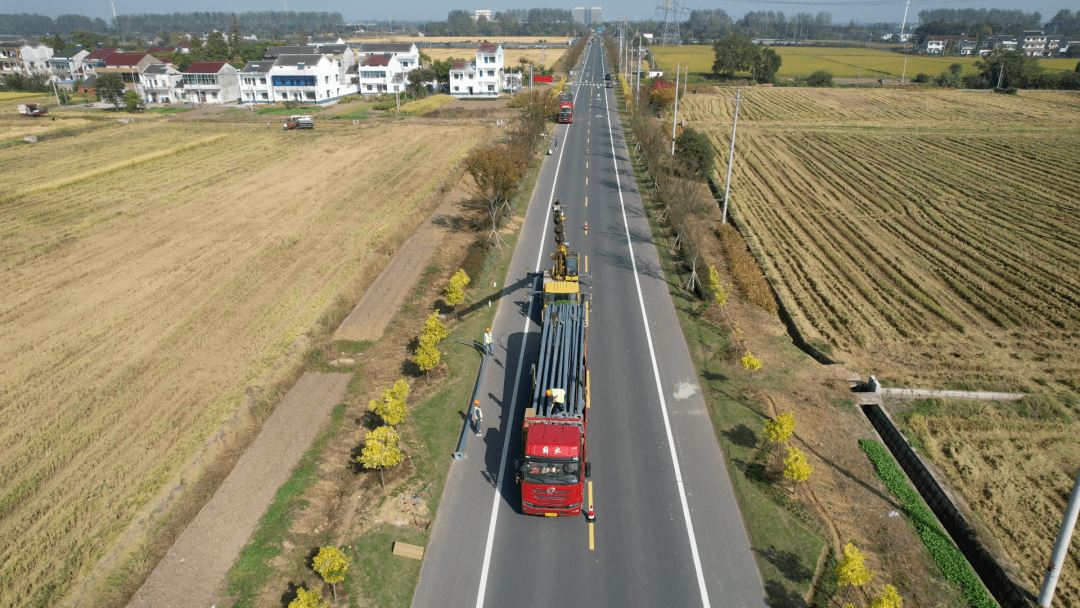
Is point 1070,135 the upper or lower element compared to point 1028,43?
lower

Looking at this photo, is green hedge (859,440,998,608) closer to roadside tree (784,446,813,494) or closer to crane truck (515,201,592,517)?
roadside tree (784,446,813,494)

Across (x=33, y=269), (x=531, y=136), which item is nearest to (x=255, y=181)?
(x=33, y=269)

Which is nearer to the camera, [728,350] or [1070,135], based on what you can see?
[728,350]

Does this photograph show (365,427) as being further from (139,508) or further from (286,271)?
(286,271)

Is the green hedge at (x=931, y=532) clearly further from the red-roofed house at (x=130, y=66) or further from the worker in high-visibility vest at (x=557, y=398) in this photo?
the red-roofed house at (x=130, y=66)

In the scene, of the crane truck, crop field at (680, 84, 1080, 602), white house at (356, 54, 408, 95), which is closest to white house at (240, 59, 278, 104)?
white house at (356, 54, 408, 95)

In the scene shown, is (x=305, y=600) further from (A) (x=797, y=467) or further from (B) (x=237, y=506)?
(A) (x=797, y=467)

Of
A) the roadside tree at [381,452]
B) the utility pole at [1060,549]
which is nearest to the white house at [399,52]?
the roadside tree at [381,452]
